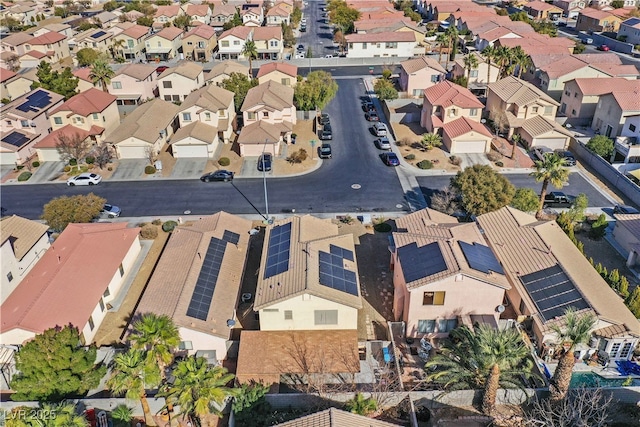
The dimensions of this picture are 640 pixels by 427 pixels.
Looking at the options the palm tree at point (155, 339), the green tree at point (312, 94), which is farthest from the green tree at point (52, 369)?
the green tree at point (312, 94)

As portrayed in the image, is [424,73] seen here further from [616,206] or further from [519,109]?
[616,206]

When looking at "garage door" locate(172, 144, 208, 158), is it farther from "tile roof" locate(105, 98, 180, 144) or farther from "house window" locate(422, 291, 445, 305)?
"house window" locate(422, 291, 445, 305)

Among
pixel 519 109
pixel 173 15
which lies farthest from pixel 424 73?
pixel 173 15

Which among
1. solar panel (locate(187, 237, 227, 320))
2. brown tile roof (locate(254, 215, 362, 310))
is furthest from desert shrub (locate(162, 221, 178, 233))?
brown tile roof (locate(254, 215, 362, 310))

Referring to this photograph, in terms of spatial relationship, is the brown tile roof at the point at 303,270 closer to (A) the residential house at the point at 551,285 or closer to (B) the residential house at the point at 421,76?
(A) the residential house at the point at 551,285

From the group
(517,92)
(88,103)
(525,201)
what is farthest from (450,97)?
(88,103)

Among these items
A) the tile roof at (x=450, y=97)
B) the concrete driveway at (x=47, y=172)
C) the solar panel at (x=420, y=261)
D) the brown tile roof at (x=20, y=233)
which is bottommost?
the concrete driveway at (x=47, y=172)
